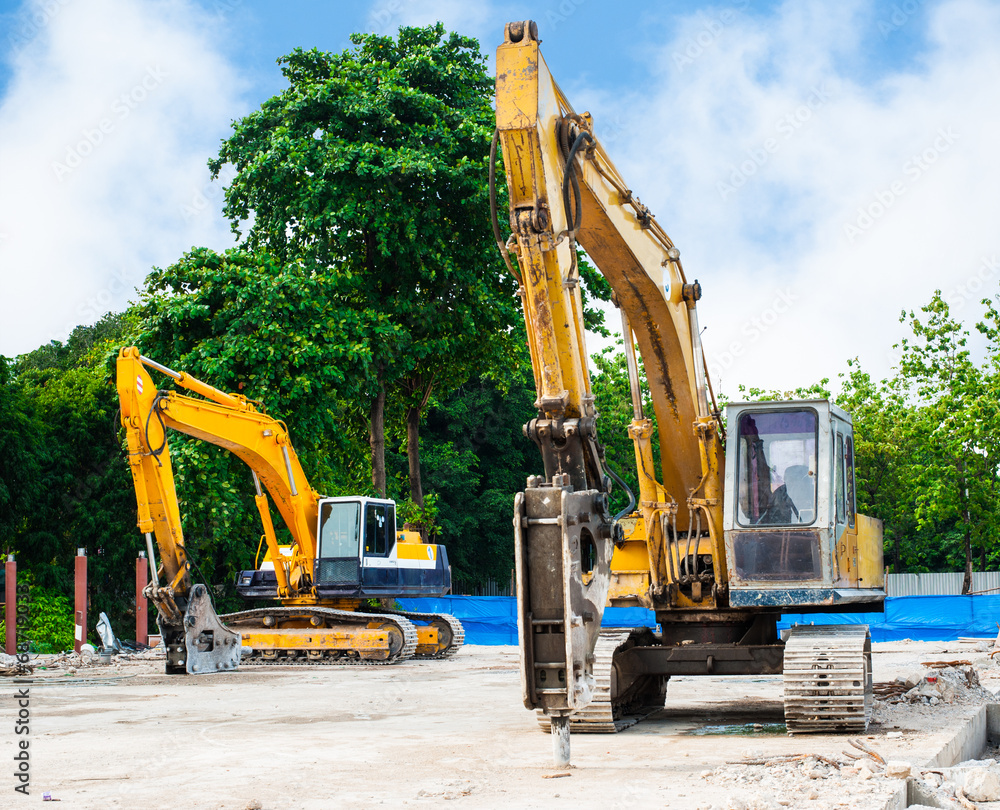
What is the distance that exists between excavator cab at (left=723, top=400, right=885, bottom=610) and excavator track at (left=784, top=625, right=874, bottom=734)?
0.45 meters

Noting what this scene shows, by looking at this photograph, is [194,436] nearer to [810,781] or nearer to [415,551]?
[415,551]

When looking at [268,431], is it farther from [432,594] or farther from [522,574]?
[522,574]

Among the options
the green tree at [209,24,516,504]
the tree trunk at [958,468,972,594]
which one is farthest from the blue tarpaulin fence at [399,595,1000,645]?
the tree trunk at [958,468,972,594]

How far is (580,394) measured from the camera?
7273mm

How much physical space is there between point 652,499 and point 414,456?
64.5ft

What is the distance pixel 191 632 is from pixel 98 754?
784cm

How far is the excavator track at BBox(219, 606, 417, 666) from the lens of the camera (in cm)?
1914

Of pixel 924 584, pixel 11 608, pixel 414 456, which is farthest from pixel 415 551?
pixel 924 584

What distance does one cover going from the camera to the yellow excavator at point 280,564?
1583 cm

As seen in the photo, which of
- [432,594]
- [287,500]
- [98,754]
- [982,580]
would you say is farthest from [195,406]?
[982,580]

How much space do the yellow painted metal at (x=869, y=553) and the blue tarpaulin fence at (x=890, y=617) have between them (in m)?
12.1

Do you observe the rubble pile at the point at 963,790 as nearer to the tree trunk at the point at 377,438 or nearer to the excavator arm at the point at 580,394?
the excavator arm at the point at 580,394

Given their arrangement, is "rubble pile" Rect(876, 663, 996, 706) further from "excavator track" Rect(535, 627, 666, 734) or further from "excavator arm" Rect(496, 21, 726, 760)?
"excavator arm" Rect(496, 21, 726, 760)

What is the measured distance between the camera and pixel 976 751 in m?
9.84
